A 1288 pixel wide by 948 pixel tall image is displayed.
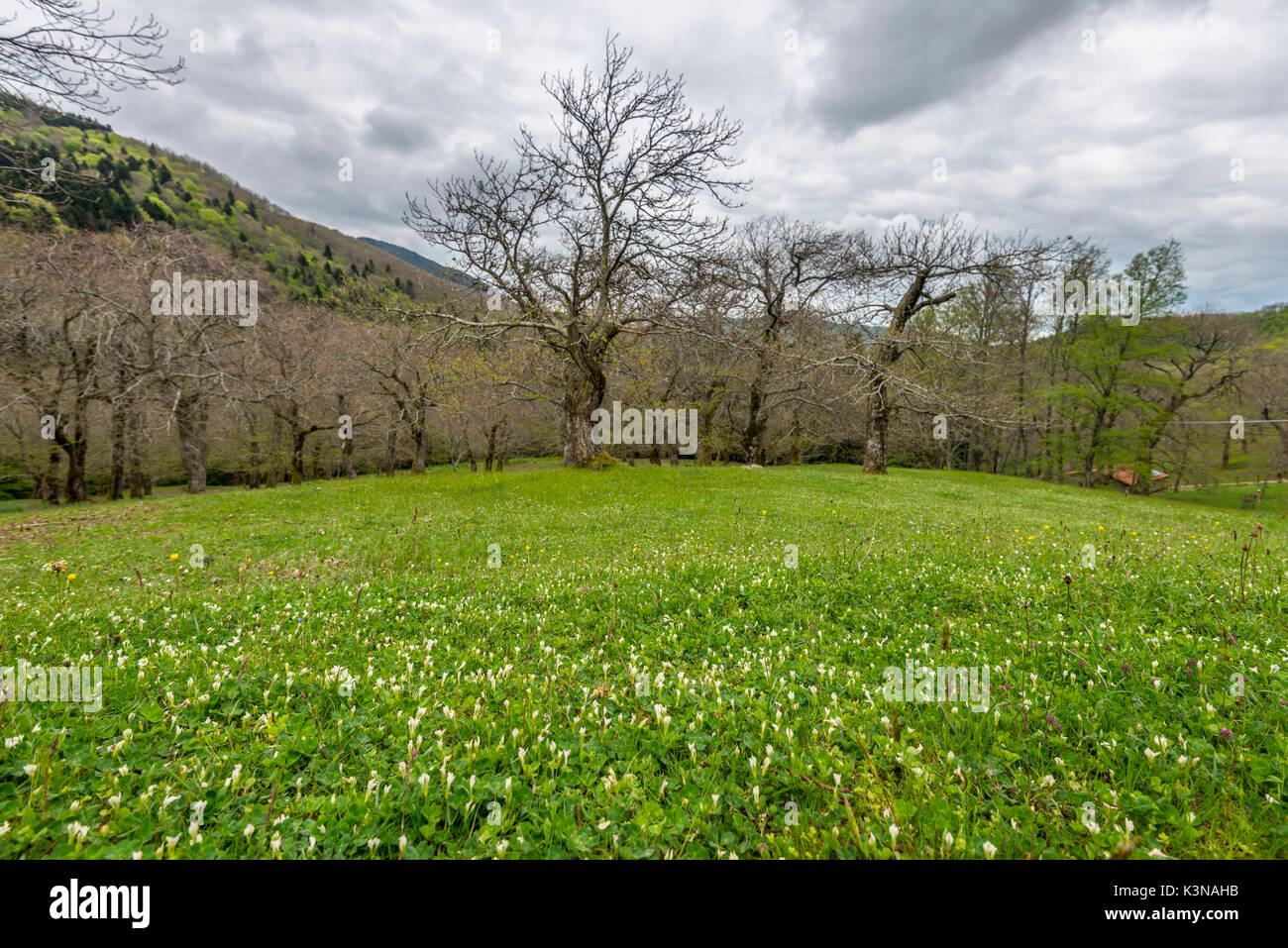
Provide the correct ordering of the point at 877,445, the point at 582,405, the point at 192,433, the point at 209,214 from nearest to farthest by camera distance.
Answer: the point at 582,405 → the point at 192,433 → the point at 877,445 → the point at 209,214

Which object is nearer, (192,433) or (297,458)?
(192,433)

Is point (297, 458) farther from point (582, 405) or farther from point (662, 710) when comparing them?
point (662, 710)

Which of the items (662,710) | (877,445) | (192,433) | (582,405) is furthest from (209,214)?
(662,710)

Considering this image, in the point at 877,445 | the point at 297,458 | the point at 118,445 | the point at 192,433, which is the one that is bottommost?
the point at 297,458

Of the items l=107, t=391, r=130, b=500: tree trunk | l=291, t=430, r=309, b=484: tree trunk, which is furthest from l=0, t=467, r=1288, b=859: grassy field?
l=291, t=430, r=309, b=484: tree trunk

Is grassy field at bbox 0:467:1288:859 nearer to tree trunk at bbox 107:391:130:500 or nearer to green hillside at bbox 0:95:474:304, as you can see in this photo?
tree trunk at bbox 107:391:130:500

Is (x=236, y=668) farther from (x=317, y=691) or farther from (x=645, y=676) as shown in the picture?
(x=645, y=676)

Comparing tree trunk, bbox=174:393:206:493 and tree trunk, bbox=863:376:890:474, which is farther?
tree trunk, bbox=863:376:890:474

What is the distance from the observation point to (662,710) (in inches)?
150

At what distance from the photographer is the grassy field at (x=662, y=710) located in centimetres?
260

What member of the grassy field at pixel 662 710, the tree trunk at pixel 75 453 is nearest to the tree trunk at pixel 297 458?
the tree trunk at pixel 75 453

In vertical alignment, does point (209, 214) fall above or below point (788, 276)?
above

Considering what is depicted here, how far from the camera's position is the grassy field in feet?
8.52

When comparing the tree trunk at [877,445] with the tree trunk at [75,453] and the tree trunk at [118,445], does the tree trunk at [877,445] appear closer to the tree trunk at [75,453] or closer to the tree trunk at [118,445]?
the tree trunk at [118,445]
